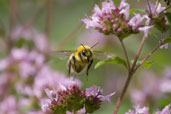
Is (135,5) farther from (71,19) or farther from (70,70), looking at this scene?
(71,19)

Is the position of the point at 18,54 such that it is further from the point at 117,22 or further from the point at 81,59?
the point at 117,22

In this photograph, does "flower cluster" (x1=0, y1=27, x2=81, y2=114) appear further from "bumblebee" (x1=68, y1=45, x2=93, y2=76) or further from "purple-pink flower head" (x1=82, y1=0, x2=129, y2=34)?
"purple-pink flower head" (x1=82, y1=0, x2=129, y2=34)

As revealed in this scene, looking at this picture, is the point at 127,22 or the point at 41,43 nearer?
the point at 127,22

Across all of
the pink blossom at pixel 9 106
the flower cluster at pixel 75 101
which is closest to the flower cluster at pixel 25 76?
the pink blossom at pixel 9 106

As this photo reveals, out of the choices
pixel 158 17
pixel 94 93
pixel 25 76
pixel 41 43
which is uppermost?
pixel 41 43

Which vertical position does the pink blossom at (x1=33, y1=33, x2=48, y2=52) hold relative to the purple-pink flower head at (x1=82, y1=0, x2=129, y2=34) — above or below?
above

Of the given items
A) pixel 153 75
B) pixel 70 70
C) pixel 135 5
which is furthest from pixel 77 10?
pixel 70 70

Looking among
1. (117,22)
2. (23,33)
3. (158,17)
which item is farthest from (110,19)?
(23,33)

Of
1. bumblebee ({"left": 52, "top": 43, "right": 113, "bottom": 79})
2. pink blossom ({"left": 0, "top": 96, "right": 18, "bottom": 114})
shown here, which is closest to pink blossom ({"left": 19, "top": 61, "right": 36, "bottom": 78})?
pink blossom ({"left": 0, "top": 96, "right": 18, "bottom": 114})
